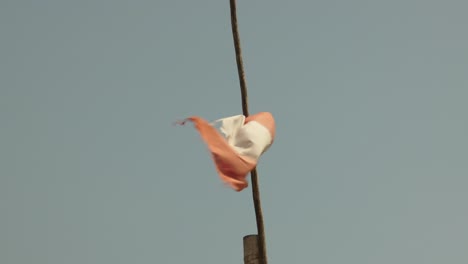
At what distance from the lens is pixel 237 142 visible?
10500 millimetres

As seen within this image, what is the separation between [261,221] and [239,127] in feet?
4.61

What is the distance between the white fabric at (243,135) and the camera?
10.4 m

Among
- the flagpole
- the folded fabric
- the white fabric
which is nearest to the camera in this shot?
the folded fabric

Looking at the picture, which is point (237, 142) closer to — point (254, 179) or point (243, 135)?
point (243, 135)

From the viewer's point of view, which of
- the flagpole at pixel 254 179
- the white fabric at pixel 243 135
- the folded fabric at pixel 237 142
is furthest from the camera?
the white fabric at pixel 243 135

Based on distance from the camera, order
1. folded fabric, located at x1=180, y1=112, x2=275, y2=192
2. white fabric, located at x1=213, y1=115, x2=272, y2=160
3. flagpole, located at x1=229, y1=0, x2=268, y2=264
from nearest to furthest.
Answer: folded fabric, located at x1=180, y1=112, x2=275, y2=192
flagpole, located at x1=229, y1=0, x2=268, y2=264
white fabric, located at x1=213, y1=115, x2=272, y2=160

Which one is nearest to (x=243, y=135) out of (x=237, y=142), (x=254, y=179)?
(x=237, y=142)

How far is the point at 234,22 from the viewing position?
11023mm

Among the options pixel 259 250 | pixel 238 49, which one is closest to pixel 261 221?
pixel 259 250

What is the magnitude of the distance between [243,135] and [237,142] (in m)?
0.13

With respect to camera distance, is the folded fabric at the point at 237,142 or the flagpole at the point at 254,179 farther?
the flagpole at the point at 254,179

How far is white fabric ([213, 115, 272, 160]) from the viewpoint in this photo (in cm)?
1041

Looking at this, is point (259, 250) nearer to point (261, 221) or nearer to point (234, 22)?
point (261, 221)

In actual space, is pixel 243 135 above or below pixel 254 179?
above
